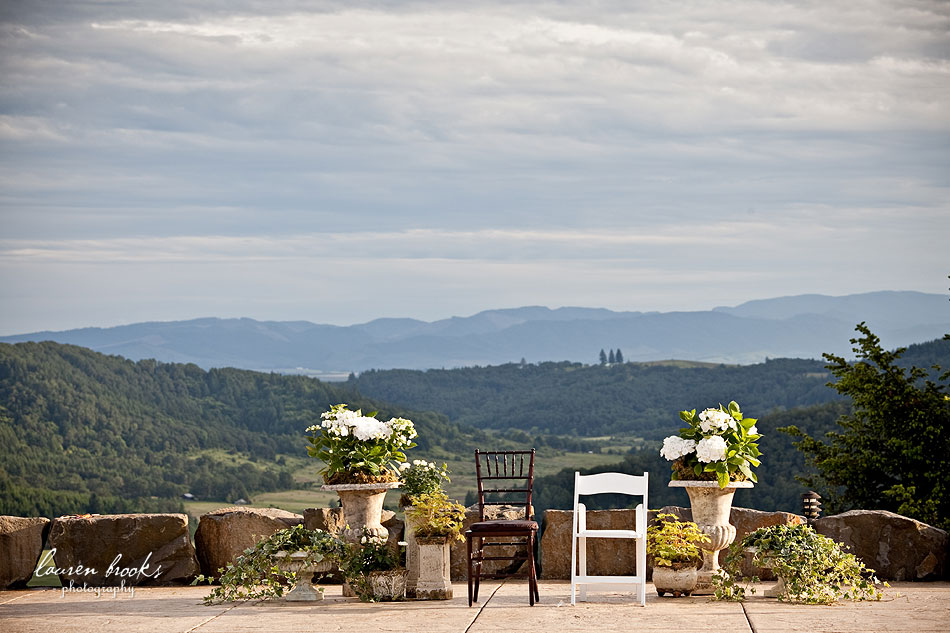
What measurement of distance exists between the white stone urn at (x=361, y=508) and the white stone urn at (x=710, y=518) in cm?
241

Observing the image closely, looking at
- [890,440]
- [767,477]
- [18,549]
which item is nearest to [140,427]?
[767,477]

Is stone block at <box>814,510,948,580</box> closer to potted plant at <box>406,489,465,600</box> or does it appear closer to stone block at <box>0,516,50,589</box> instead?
potted plant at <box>406,489,465,600</box>

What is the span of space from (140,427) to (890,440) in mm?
48700

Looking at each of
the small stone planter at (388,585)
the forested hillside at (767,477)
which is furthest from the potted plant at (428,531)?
the forested hillside at (767,477)

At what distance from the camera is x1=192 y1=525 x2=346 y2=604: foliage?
8914 millimetres

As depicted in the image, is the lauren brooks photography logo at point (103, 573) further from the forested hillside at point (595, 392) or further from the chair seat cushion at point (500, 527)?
the forested hillside at point (595, 392)

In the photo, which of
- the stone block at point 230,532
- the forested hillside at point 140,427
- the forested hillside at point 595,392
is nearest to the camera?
the stone block at point 230,532

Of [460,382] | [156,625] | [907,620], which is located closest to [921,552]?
[907,620]

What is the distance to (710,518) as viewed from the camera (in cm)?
909

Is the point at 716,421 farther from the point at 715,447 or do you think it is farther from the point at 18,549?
the point at 18,549

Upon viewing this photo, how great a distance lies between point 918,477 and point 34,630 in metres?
11.7

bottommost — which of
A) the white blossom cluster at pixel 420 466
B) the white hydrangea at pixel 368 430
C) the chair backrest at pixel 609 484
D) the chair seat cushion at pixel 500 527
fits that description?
the chair seat cushion at pixel 500 527

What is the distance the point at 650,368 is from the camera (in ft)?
239

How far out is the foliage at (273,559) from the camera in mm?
8914
